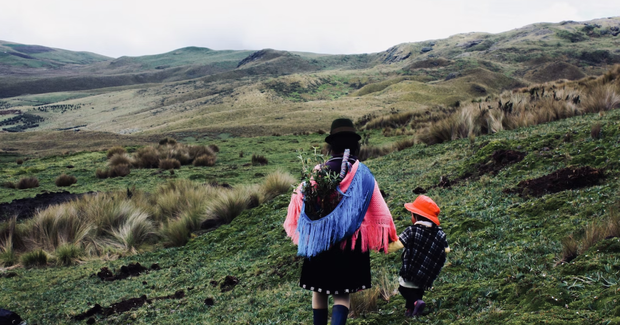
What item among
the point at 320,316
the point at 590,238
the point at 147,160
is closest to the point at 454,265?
the point at 590,238

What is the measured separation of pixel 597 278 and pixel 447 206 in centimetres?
310

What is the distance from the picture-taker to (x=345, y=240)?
3.32m

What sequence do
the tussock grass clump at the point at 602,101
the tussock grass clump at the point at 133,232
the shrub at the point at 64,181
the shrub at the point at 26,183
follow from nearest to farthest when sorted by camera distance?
1. the tussock grass clump at the point at 133,232
2. the tussock grass clump at the point at 602,101
3. the shrub at the point at 26,183
4. the shrub at the point at 64,181

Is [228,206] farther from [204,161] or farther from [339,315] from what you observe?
[204,161]

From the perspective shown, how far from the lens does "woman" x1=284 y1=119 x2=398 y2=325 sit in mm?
3240

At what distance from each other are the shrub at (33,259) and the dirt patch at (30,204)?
8.95ft

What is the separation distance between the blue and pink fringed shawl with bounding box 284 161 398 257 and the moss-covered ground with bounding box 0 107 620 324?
2.31ft

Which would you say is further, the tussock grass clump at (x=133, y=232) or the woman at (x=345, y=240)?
the tussock grass clump at (x=133, y=232)

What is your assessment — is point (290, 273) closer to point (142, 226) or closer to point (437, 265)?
point (437, 265)

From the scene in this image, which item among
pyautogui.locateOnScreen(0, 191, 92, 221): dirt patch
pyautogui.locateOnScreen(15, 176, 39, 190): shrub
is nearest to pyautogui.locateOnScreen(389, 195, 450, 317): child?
pyautogui.locateOnScreen(0, 191, 92, 221): dirt patch

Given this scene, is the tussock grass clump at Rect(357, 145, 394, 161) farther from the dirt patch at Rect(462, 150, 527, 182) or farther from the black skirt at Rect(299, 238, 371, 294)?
the black skirt at Rect(299, 238, 371, 294)

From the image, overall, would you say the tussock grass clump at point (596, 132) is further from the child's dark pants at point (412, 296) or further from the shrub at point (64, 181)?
the shrub at point (64, 181)

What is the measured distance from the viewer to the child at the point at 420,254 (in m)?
3.40

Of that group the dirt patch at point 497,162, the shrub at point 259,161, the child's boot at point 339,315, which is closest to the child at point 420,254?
the child's boot at point 339,315
